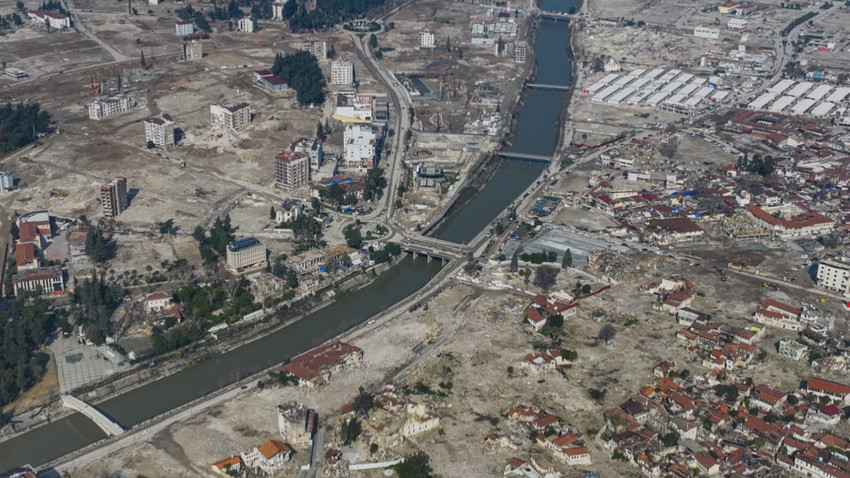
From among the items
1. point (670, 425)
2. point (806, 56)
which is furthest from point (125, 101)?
point (806, 56)

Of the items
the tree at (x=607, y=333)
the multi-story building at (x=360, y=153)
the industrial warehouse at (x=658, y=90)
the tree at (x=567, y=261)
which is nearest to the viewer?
the tree at (x=607, y=333)

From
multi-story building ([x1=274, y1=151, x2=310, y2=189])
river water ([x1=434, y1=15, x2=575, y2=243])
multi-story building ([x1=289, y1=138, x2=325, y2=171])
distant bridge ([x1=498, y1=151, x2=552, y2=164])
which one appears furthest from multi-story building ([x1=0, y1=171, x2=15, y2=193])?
distant bridge ([x1=498, y1=151, x2=552, y2=164])

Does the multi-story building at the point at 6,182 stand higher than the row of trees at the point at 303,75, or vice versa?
the row of trees at the point at 303,75

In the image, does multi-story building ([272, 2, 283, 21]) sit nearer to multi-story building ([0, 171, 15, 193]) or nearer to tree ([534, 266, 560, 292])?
multi-story building ([0, 171, 15, 193])

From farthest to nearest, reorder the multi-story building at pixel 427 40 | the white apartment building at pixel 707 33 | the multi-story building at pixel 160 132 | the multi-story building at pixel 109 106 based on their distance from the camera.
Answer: the white apartment building at pixel 707 33
the multi-story building at pixel 427 40
the multi-story building at pixel 109 106
the multi-story building at pixel 160 132

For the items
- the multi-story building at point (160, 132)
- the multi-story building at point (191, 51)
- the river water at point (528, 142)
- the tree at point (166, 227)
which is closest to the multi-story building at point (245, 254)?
the tree at point (166, 227)

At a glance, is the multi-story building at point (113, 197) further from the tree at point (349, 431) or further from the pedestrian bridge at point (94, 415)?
the tree at point (349, 431)

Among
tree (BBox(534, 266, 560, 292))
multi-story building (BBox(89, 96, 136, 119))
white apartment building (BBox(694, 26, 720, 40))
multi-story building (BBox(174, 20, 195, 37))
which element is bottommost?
tree (BBox(534, 266, 560, 292))

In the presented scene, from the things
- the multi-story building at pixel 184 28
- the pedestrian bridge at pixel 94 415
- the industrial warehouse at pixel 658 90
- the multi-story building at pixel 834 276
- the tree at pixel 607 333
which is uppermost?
the multi-story building at pixel 184 28

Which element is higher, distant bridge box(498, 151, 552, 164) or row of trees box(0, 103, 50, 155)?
row of trees box(0, 103, 50, 155)
